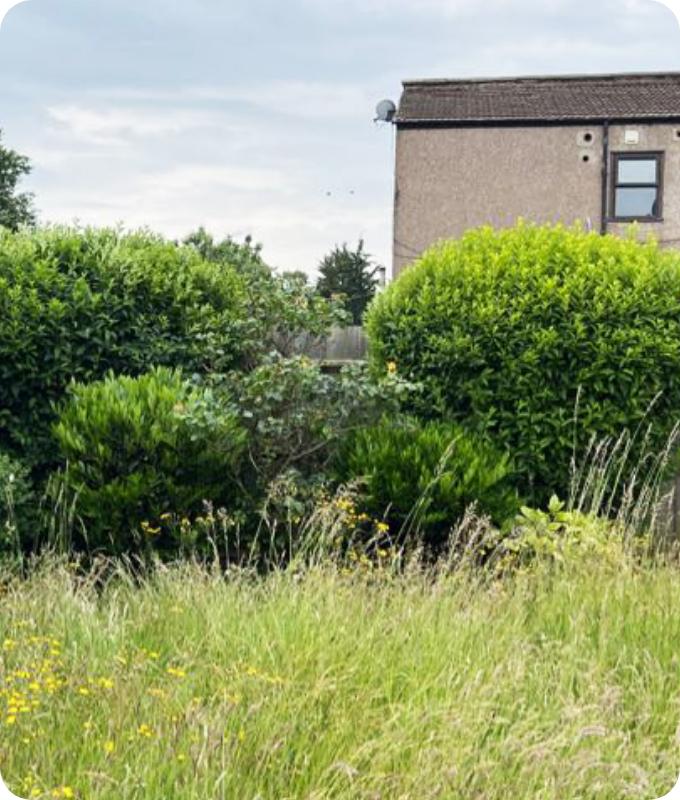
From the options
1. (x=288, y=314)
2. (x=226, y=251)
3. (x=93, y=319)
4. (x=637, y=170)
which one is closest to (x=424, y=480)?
(x=288, y=314)

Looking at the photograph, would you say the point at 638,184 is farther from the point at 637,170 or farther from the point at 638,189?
the point at 637,170

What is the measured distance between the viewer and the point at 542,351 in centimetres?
673

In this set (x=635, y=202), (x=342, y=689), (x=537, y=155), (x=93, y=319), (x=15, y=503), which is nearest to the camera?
(x=342, y=689)

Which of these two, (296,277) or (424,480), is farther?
(296,277)

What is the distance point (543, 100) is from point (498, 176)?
1.43 metres

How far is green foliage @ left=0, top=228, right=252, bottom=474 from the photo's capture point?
244 inches

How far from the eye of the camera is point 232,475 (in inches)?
235

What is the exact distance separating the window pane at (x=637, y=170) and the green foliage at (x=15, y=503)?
1494 centimetres

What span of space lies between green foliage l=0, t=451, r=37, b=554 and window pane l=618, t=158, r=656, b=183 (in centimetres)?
1494

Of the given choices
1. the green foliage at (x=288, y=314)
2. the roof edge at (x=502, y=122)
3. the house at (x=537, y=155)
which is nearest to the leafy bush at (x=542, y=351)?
the green foliage at (x=288, y=314)

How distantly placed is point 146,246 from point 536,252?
2648mm

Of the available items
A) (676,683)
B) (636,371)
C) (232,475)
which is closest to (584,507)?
(636,371)

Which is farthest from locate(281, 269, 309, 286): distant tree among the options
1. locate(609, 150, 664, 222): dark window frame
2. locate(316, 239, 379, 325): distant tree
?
locate(609, 150, 664, 222): dark window frame

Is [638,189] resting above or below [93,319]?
above
